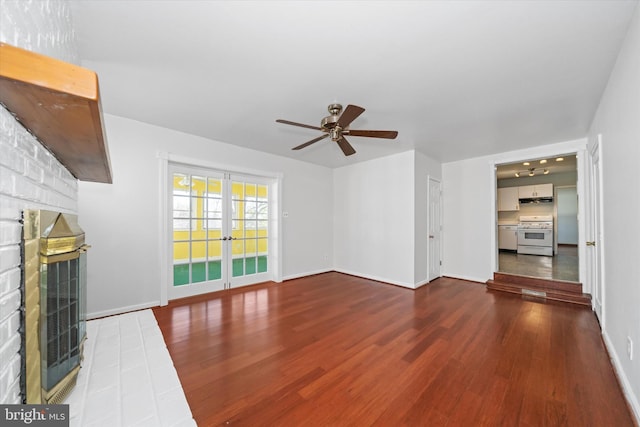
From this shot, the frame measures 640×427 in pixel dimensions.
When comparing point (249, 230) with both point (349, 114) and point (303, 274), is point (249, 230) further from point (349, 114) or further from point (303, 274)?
point (349, 114)

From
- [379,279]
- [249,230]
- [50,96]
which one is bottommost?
[379,279]

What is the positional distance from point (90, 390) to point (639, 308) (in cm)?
337

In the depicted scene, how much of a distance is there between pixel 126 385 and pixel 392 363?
191cm

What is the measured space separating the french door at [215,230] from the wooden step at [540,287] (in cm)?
415

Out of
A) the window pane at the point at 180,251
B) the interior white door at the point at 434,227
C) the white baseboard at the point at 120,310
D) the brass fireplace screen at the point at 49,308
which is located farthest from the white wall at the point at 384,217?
the brass fireplace screen at the point at 49,308

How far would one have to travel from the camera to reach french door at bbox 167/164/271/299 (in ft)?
12.2

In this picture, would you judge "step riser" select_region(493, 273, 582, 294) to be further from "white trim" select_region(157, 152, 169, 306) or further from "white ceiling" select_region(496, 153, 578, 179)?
"white trim" select_region(157, 152, 169, 306)

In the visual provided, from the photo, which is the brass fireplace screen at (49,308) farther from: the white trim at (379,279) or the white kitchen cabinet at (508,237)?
the white kitchen cabinet at (508,237)

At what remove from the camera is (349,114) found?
7.21 ft

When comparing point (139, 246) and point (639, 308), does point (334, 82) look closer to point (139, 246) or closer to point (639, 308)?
point (639, 308)

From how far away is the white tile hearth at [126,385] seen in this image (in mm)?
1336

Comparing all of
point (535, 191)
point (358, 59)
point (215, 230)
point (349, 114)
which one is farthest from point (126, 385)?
point (535, 191)

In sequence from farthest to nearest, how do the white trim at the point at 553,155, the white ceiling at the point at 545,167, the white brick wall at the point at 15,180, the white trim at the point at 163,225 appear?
1. the white ceiling at the point at 545,167
2. the white trim at the point at 553,155
3. the white trim at the point at 163,225
4. the white brick wall at the point at 15,180

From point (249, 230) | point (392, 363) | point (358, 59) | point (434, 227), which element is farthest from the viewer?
point (434, 227)
